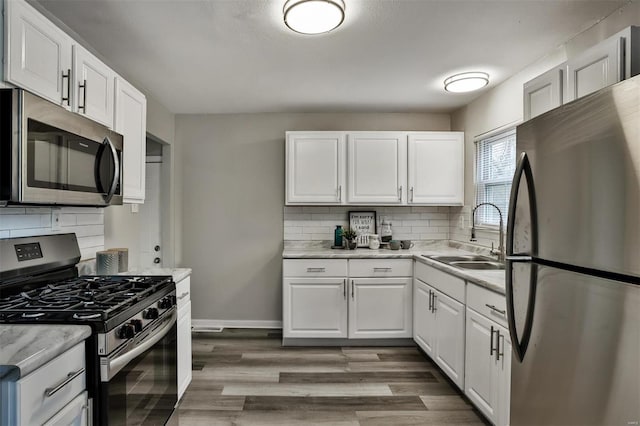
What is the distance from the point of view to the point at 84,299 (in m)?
1.57

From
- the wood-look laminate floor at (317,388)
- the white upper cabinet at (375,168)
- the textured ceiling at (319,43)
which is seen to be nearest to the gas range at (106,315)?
the wood-look laminate floor at (317,388)

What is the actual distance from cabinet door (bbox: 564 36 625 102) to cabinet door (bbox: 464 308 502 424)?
1286 millimetres

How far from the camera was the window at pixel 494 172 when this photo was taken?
3.04 metres

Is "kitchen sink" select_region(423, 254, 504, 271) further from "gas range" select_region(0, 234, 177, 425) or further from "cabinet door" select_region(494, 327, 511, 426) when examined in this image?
"gas range" select_region(0, 234, 177, 425)

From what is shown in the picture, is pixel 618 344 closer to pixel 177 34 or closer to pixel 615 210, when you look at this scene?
pixel 615 210

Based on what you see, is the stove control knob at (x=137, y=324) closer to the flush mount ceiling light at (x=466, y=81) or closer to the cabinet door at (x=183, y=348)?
the cabinet door at (x=183, y=348)

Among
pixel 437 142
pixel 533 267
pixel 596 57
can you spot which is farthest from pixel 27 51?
pixel 437 142

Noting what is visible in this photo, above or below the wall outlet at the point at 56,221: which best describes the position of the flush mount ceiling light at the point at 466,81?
above

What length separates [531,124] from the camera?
4.64ft

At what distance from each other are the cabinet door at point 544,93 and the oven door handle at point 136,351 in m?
2.16

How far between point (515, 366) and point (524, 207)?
68cm

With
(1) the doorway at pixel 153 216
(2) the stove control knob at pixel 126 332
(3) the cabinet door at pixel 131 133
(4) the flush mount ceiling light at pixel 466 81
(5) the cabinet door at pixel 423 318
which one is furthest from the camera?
(1) the doorway at pixel 153 216

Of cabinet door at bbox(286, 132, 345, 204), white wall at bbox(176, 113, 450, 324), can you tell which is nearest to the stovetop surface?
cabinet door at bbox(286, 132, 345, 204)

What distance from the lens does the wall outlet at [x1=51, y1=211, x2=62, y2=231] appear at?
6.50 feet
